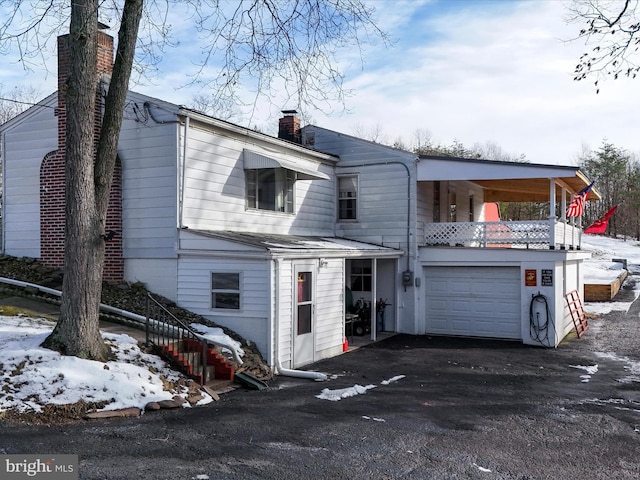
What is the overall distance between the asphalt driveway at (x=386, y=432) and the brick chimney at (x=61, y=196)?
498 centimetres

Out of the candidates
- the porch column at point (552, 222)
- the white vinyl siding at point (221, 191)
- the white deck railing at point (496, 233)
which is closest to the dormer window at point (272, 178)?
the white vinyl siding at point (221, 191)

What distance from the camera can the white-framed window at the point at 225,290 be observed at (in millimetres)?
11484

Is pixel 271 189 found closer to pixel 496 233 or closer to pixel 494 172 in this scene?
pixel 494 172

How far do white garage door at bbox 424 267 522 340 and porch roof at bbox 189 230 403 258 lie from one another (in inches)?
60.2

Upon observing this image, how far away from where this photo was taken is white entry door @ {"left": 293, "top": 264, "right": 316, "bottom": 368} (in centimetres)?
1195

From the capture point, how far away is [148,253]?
12.5 meters

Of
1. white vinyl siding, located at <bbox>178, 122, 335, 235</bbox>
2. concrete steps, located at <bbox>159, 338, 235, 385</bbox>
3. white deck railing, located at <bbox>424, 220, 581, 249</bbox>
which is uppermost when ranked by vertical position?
white vinyl siding, located at <bbox>178, 122, 335, 235</bbox>

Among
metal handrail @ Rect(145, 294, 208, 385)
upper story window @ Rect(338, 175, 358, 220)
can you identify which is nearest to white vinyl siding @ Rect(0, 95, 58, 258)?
metal handrail @ Rect(145, 294, 208, 385)

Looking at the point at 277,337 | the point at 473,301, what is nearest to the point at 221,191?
the point at 277,337

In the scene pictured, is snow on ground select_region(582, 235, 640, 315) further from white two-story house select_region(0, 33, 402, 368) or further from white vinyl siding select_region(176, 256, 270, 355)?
white vinyl siding select_region(176, 256, 270, 355)

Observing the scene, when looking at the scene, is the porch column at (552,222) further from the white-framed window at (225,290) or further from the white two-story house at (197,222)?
the white-framed window at (225,290)

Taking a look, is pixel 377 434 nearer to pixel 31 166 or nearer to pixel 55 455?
pixel 55 455

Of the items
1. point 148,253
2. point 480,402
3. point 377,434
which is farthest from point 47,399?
point 480,402

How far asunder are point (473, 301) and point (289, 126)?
7.42 meters
